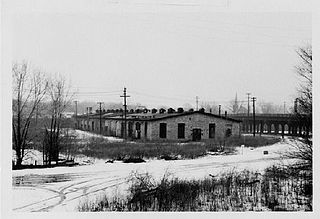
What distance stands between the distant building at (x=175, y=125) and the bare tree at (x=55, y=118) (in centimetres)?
17

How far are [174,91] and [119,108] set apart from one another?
18.1 inches

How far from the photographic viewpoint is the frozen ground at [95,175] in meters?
3.26

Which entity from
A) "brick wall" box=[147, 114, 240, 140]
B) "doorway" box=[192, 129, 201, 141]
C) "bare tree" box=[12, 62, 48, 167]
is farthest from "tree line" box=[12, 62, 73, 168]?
"doorway" box=[192, 129, 201, 141]

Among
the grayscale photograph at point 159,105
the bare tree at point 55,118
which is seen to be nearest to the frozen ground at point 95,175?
the grayscale photograph at point 159,105

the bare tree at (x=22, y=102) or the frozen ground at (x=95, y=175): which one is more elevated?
the bare tree at (x=22, y=102)

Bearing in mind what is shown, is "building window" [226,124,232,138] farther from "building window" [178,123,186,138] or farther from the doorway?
"building window" [178,123,186,138]

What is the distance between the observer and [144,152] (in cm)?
341

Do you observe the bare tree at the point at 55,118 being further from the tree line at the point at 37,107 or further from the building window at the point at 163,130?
the building window at the point at 163,130

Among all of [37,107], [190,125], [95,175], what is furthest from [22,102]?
[190,125]

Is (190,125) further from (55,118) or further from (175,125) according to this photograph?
(55,118)

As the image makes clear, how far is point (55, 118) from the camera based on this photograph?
11.4 feet

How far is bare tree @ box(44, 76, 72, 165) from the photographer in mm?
3408

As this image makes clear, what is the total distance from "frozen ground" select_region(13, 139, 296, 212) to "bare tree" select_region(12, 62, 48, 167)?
22cm

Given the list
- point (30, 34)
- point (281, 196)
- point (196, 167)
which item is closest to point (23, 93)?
point (30, 34)
